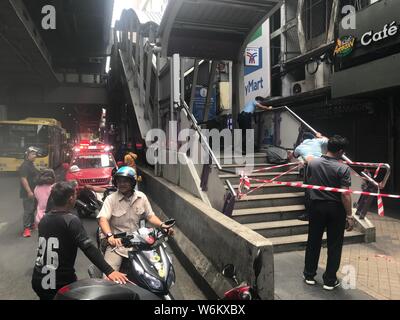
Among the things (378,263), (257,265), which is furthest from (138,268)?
(378,263)

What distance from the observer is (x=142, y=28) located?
43.9 ft

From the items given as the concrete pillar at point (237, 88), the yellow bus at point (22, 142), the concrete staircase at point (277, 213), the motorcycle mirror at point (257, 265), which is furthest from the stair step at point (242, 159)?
the yellow bus at point (22, 142)

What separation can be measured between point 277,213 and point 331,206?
2409 mm

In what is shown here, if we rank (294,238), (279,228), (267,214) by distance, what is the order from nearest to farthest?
(294,238) → (279,228) → (267,214)

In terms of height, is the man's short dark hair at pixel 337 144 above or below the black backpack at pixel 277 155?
above

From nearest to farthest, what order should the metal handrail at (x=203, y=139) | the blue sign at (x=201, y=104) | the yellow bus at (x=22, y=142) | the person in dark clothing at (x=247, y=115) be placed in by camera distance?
1. the metal handrail at (x=203, y=139)
2. the person in dark clothing at (x=247, y=115)
3. the blue sign at (x=201, y=104)
4. the yellow bus at (x=22, y=142)

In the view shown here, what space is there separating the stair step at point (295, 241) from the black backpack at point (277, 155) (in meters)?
2.74

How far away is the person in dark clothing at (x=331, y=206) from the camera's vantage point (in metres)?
4.37

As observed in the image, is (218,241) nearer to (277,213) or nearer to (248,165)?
(277,213)

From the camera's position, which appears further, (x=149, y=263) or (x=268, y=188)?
(x=268, y=188)

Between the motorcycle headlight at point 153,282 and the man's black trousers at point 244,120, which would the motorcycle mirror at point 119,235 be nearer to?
the motorcycle headlight at point 153,282

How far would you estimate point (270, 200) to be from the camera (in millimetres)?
7125
